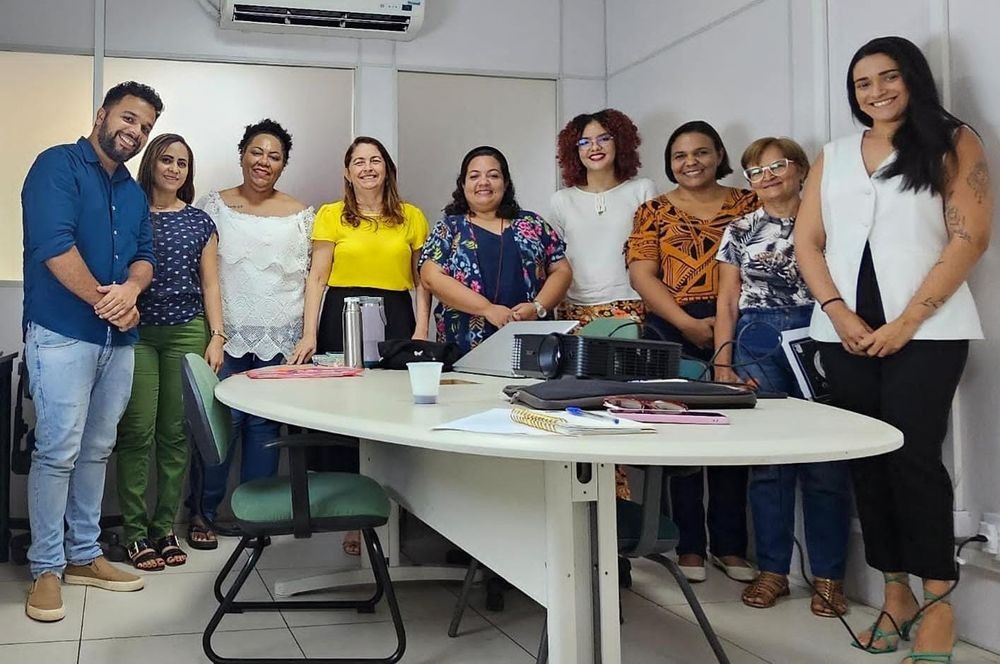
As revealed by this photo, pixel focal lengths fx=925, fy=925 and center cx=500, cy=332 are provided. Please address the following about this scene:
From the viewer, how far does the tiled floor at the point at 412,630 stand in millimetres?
2328

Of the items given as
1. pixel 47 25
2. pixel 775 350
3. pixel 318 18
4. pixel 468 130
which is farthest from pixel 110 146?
pixel 775 350

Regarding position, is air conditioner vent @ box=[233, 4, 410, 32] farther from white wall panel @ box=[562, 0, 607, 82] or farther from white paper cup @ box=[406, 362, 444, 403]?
white paper cup @ box=[406, 362, 444, 403]

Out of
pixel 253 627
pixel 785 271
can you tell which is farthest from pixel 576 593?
pixel 785 271

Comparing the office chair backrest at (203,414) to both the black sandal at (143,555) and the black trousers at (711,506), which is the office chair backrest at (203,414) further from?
the black trousers at (711,506)

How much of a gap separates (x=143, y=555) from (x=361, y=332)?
48.4 inches

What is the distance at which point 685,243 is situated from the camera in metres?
3.16

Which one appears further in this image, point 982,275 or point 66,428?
point 66,428

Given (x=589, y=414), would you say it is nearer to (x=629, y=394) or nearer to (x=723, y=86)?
(x=629, y=394)

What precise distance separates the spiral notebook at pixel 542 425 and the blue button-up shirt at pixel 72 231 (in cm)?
176

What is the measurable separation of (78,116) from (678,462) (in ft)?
12.1

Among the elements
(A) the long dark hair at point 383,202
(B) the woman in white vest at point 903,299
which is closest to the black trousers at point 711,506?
(B) the woman in white vest at point 903,299

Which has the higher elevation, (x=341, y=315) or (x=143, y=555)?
(x=341, y=315)

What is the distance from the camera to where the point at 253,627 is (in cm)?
253

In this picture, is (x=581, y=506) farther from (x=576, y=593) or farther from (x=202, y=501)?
(x=202, y=501)
